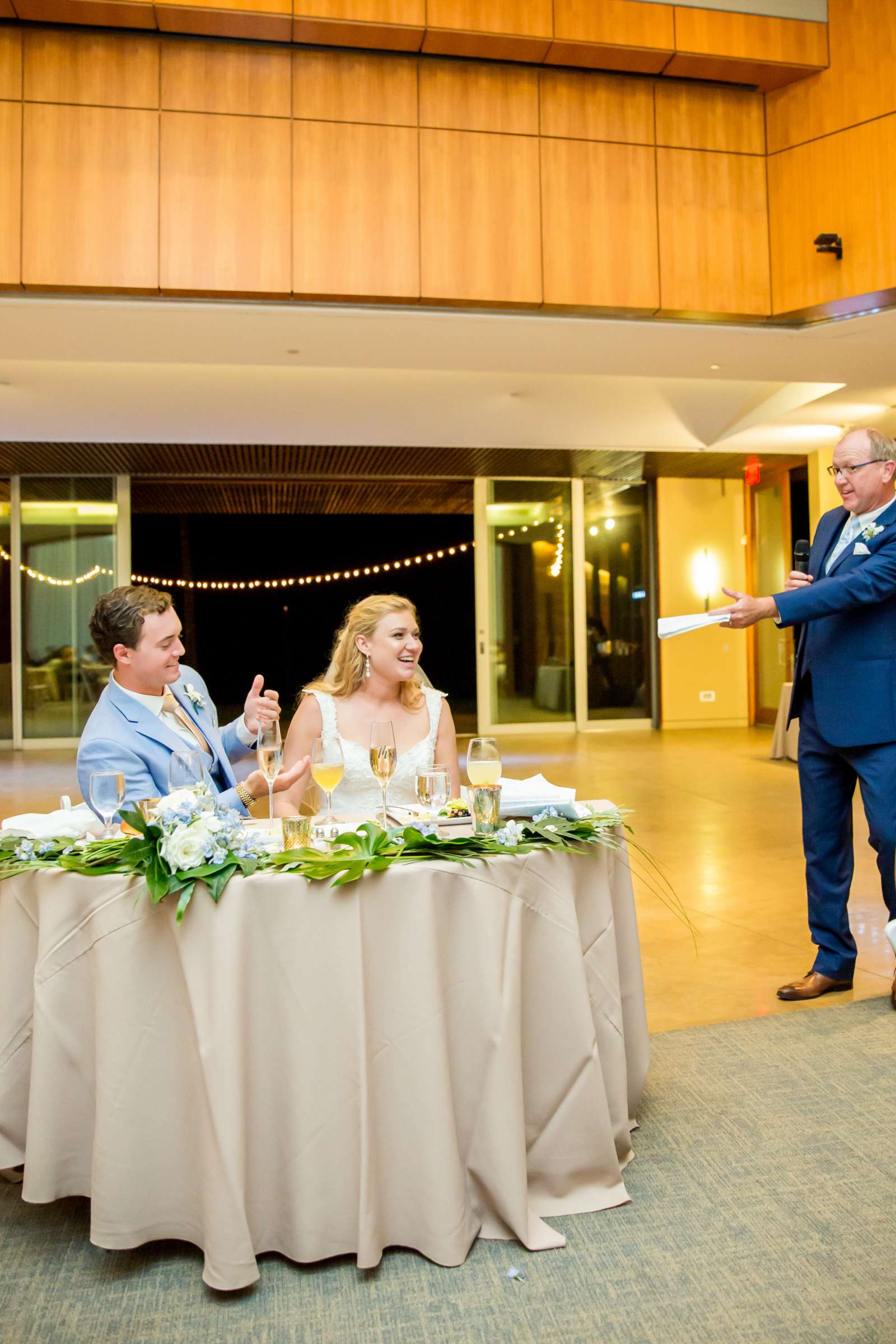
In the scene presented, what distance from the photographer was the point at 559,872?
6.75ft

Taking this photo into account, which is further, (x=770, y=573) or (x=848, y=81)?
(x=770, y=573)

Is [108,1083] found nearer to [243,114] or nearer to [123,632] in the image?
[123,632]

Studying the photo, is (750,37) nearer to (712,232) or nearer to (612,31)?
(612,31)

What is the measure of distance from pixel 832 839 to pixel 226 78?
5539 mm

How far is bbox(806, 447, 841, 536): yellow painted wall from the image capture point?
1174cm

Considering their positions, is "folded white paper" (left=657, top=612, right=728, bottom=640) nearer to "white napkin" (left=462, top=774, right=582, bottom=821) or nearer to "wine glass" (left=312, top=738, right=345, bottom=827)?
"white napkin" (left=462, top=774, right=582, bottom=821)

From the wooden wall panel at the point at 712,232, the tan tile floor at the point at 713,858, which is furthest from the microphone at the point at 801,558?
the wooden wall panel at the point at 712,232

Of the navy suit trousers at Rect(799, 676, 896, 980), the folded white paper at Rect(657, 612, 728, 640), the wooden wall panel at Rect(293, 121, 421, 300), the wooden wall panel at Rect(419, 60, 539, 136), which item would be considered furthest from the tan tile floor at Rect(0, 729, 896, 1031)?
the wooden wall panel at Rect(419, 60, 539, 136)

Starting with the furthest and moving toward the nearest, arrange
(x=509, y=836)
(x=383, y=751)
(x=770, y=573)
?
(x=770, y=573), (x=383, y=751), (x=509, y=836)

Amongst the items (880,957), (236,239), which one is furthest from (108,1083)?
(236,239)

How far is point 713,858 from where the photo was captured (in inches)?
223

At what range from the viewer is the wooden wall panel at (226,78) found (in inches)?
235

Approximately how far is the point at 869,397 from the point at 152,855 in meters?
9.39

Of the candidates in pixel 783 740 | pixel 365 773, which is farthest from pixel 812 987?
pixel 783 740
